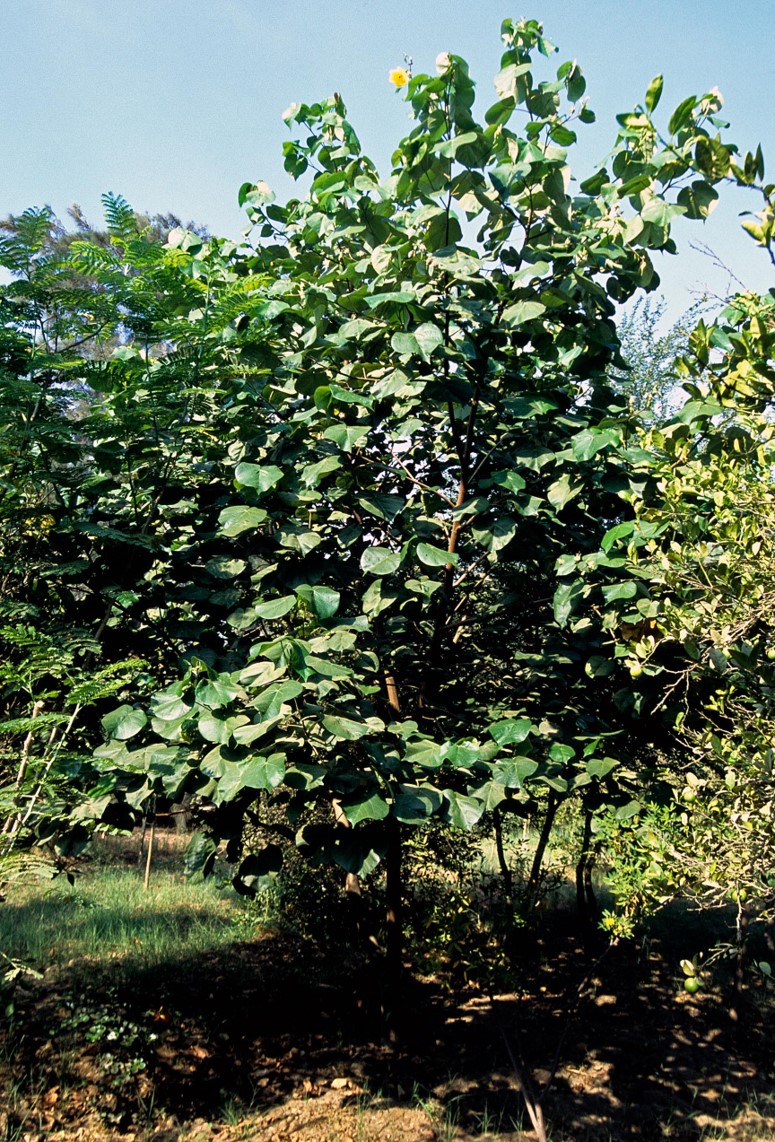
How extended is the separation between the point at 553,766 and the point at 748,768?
0.82m

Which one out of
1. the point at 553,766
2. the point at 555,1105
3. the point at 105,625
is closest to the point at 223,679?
the point at 105,625

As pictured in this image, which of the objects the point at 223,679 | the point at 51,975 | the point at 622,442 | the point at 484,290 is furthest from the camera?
the point at 51,975

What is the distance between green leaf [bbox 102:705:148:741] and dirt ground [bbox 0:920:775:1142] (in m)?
2.25

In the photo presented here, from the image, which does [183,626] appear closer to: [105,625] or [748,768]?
[105,625]

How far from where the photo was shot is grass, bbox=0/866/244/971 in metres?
5.44

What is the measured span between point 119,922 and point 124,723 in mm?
A: 4370

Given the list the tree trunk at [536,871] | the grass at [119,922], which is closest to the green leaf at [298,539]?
the tree trunk at [536,871]

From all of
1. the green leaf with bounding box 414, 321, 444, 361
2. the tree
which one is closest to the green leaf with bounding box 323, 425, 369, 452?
the tree

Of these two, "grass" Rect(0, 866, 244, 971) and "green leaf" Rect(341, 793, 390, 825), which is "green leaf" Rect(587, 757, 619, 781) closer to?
"green leaf" Rect(341, 793, 390, 825)

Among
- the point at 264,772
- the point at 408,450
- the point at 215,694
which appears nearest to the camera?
the point at 264,772

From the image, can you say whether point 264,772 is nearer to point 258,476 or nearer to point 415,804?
point 415,804

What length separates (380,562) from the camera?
2.72 m

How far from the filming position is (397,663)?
388cm

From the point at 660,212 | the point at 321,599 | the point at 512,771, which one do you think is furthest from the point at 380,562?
the point at 660,212
